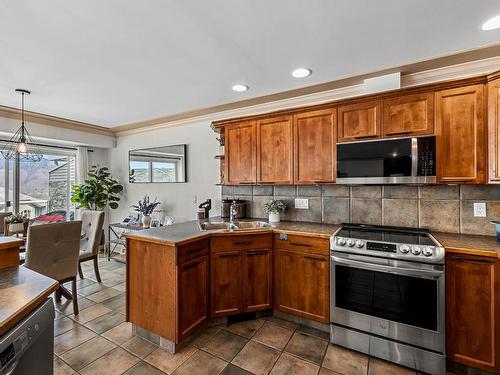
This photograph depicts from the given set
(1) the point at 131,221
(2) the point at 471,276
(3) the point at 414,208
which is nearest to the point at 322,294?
(2) the point at 471,276

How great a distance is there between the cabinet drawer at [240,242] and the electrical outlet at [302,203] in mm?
708

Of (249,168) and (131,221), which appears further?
(131,221)

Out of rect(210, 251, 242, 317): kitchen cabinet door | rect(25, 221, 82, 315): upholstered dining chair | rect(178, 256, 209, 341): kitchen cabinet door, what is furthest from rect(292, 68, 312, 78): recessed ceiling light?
rect(25, 221, 82, 315): upholstered dining chair

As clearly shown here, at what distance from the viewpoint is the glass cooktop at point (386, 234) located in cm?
204

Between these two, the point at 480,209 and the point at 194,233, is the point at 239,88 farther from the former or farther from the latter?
the point at 480,209

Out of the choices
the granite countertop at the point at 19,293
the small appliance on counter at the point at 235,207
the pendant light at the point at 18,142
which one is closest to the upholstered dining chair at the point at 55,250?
the granite countertop at the point at 19,293

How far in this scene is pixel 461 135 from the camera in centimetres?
208

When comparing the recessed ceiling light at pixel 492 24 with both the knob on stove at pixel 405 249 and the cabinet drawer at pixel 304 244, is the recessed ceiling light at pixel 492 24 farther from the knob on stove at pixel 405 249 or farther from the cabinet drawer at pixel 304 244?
the cabinet drawer at pixel 304 244

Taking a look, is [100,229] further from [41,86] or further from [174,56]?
[174,56]

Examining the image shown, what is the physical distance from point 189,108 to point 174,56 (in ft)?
4.86

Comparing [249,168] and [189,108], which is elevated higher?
[189,108]

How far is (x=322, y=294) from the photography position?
2.29m

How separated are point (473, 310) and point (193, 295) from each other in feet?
7.00

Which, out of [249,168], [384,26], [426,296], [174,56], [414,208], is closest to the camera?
[384,26]
